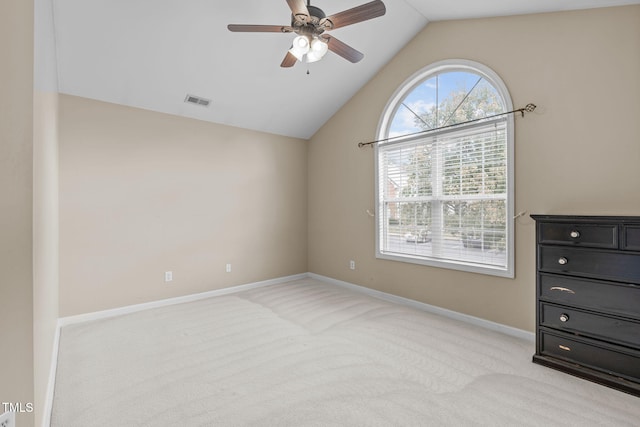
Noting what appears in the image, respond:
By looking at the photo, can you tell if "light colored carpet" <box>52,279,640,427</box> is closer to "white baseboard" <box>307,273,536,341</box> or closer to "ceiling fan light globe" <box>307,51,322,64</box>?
"white baseboard" <box>307,273,536,341</box>

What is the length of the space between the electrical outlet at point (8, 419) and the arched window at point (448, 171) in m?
3.45

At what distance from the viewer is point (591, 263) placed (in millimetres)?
2178

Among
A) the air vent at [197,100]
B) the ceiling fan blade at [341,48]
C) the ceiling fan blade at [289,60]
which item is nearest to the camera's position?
the ceiling fan blade at [341,48]

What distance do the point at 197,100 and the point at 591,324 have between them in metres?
4.47

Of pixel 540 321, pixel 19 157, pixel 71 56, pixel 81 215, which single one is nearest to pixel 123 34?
pixel 71 56

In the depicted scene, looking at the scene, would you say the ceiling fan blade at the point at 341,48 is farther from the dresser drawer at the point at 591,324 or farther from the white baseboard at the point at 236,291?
the white baseboard at the point at 236,291

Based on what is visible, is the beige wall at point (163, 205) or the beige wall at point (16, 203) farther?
the beige wall at point (163, 205)

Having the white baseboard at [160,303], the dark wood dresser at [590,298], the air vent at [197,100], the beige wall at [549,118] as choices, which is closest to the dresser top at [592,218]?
the dark wood dresser at [590,298]

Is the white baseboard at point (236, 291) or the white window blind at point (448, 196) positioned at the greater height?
the white window blind at point (448, 196)

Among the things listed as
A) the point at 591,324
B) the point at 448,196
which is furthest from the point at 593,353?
the point at 448,196

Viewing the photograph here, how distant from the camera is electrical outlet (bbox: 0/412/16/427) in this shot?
102cm

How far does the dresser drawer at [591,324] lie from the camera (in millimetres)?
2008

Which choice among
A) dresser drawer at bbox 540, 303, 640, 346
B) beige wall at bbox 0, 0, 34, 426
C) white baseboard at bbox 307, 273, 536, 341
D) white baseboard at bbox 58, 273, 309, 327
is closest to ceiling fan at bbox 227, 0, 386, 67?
beige wall at bbox 0, 0, 34, 426

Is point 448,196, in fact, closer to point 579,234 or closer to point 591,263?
point 579,234
